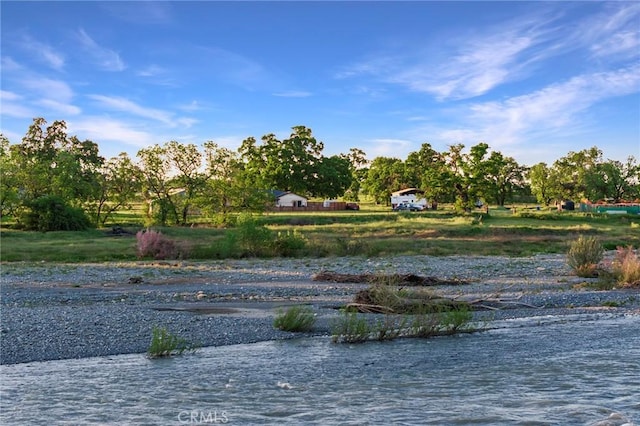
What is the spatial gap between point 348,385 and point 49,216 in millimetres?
49274

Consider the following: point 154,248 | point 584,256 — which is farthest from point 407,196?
point 584,256

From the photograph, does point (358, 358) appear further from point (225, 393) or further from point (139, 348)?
point (139, 348)

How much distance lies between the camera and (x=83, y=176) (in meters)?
66.5

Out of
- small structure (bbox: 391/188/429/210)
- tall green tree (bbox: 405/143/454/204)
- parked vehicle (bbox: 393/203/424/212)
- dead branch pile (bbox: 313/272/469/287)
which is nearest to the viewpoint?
dead branch pile (bbox: 313/272/469/287)

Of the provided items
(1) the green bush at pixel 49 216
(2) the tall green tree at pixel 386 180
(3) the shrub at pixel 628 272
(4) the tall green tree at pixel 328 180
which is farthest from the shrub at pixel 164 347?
(2) the tall green tree at pixel 386 180

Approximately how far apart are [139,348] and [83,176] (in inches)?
2256

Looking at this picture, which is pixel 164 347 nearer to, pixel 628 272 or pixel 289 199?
pixel 628 272

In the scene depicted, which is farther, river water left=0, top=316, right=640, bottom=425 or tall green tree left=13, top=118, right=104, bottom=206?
tall green tree left=13, top=118, right=104, bottom=206

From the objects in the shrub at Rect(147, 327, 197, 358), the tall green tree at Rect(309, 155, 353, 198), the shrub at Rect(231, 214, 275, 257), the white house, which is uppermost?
the tall green tree at Rect(309, 155, 353, 198)

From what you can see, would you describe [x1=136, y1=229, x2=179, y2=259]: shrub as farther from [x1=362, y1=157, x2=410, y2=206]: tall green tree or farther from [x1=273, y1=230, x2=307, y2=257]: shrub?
[x1=362, y1=157, x2=410, y2=206]: tall green tree

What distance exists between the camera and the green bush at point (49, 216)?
177 feet

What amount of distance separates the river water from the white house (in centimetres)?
9276

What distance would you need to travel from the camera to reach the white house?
107306mm

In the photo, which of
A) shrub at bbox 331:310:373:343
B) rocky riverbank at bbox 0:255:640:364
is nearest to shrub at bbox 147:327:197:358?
rocky riverbank at bbox 0:255:640:364
